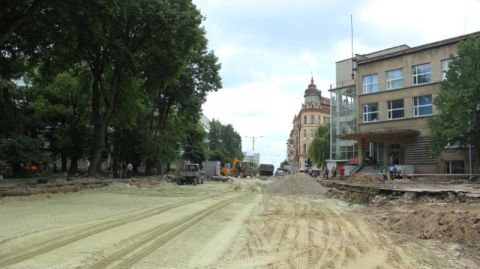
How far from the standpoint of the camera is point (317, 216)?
1788 centimetres

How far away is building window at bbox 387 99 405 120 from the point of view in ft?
175

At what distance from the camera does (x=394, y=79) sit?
54812 mm

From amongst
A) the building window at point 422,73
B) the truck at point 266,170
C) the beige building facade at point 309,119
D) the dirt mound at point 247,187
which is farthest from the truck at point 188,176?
the beige building facade at point 309,119

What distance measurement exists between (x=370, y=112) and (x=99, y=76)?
31182mm

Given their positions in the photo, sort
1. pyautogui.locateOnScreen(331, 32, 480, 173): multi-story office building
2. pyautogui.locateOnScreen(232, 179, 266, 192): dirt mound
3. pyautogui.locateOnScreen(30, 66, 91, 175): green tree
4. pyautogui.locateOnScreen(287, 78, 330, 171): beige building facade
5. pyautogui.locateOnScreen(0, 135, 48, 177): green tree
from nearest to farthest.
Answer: pyautogui.locateOnScreen(0, 135, 48, 177): green tree < pyautogui.locateOnScreen(232, 179, 266, 192): dirt mound < pyautogui.locateOnScreen(331, 32, 480, 173): multi-story office building < pyautogui.locateOnScreen(30, 66, 91, 175): green tree < pyautogui.locateOnScreen(287, 78, 330, 171): beige building facade

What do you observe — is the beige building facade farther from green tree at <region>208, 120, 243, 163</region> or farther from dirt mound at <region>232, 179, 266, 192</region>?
dirt mound at <region>232, 179, 266, 192</region>

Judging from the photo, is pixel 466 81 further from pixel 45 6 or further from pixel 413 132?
pixel 45 6

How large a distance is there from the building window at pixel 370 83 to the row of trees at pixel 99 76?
54.1ft

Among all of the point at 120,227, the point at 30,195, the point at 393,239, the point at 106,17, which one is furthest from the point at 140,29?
the point at 393,239

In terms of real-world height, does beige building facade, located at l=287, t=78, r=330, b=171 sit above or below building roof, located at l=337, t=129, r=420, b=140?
above

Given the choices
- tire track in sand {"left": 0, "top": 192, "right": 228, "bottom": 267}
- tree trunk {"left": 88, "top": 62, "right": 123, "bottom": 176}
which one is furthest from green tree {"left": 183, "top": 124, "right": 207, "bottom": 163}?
tire track in sand {"left": 0, "top": 192, "right": 228, "bottom": 267}

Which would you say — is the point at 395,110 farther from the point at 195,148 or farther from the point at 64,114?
the point at 195,148

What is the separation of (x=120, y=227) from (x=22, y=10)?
18.3 metres

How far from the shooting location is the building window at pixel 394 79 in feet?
178
